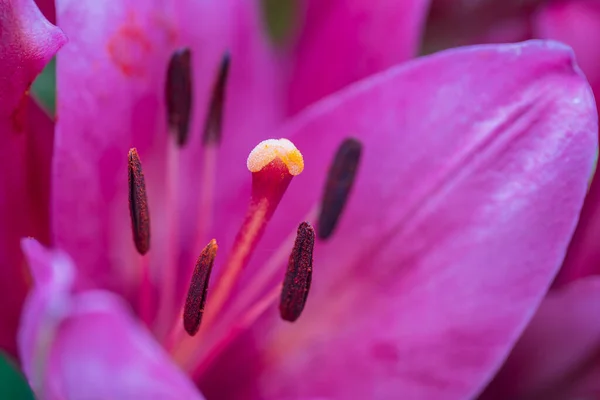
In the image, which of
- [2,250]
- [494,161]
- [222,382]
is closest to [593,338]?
[494,161]

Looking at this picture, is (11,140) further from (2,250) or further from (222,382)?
(222,382)

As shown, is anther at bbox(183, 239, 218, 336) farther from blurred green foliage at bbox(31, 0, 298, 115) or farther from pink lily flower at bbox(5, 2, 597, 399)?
blurred green foliage at bbox(31, 0, 298, 115)

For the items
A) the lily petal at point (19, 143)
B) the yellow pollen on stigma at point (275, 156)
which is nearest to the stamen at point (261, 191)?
the yellow pollen on stigma at point (275, 156)

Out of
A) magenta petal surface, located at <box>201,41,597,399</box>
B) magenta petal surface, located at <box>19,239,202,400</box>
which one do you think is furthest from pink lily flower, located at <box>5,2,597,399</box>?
magenta petal surface, located at <box>19,239,202,400</box>

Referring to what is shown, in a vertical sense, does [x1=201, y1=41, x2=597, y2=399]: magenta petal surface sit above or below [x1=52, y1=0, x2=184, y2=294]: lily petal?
below

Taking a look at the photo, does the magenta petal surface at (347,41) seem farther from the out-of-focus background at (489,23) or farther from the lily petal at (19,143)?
the lily petal at (19,143)

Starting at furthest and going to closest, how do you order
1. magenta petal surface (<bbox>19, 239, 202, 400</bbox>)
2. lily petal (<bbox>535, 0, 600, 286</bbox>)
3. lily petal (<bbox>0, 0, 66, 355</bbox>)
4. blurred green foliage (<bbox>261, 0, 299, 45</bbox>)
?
blurred green foliage (<bbox>261, 0, 299, 45</bbox>) → lily petal (<bbox>535, 0, 600, 286</bbox>) → lily petal (<bbox>0, 0, 66, 355</bbox>) → magenta petal surface (<bbox>19, 239, 202, 400</bbox>)

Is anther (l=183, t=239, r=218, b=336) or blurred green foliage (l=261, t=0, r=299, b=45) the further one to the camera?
blurred green foliage (l=261, t=0, r=299, b=45)
